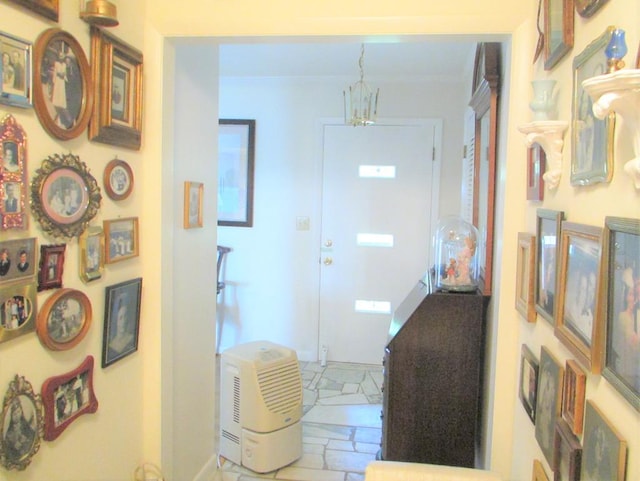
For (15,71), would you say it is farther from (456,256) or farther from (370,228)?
(370,228)

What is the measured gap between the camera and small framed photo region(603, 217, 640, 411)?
2.57ft

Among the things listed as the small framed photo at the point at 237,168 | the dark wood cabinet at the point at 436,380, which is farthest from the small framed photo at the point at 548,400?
the small framed photo at the point at 237,168

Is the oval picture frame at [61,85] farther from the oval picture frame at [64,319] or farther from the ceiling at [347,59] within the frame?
the ceiling at [347,59]

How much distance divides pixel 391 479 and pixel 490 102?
1459mm

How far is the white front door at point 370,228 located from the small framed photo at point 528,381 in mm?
2281

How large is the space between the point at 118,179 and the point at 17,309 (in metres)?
0.57

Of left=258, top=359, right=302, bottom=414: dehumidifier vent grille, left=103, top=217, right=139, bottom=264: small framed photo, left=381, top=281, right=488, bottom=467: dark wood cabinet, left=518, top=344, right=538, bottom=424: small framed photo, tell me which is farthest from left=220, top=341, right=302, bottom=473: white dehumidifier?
left=518, top=344, right=538, bottom=424: small framed photo

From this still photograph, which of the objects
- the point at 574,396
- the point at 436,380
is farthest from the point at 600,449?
the point at 436,380

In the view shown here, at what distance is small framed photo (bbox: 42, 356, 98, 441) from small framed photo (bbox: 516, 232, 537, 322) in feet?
4.24

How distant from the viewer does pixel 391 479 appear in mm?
1399

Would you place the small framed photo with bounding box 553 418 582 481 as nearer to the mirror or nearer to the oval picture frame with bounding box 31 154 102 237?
the mirror

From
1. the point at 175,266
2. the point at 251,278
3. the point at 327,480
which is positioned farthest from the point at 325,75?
the point at 327,480

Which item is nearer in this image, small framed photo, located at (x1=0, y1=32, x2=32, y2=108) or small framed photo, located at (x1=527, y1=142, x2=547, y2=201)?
small framed photo, located at (x1=0, y1=32, x2=32, y2=108)

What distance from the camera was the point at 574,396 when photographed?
1047 millimetres
